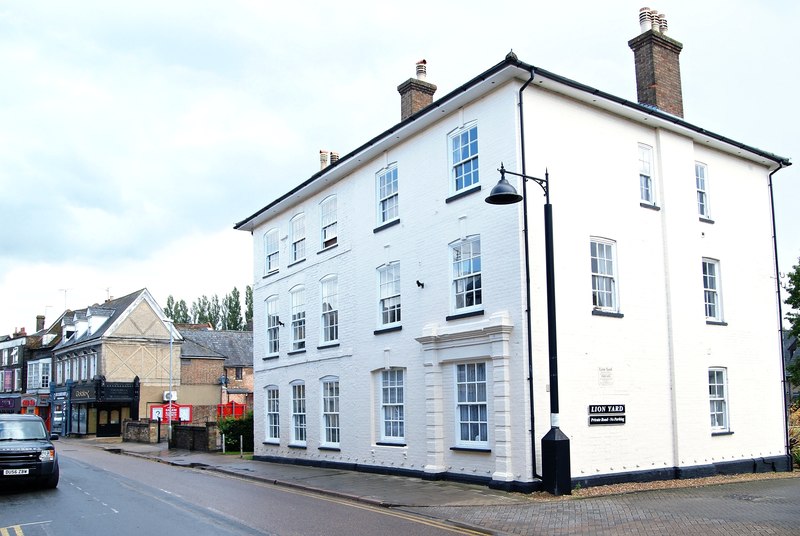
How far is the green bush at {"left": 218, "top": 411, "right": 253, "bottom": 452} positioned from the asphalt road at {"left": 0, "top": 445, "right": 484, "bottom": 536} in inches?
466

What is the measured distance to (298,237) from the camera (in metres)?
26.3

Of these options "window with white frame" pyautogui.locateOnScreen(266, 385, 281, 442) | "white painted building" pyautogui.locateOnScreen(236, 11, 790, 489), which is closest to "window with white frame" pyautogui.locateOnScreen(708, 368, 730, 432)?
"white painted building" pyautogui.locateOnScreen(236, 11, 790, 489)

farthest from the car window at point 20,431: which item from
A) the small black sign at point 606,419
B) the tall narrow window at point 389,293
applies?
the small black sign at point 606,419

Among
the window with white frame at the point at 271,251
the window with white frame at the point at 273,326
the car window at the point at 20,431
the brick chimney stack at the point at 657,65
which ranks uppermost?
the brick chimney stack at the point at 657,65

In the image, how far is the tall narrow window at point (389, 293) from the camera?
2033 cm

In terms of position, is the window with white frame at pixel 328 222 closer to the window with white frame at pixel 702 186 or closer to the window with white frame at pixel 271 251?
the window with white frame at pixel 271 251

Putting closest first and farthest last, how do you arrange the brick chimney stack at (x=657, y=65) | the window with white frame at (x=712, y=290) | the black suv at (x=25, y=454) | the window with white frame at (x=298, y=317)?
the black suv at (x=25, y=454)
the window with white frame at (x=712, y=290)
the brick chimney stack at (x=657, y=65)
the window with white frame at (x=298, y=317)

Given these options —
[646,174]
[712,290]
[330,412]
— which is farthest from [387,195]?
[712,290]

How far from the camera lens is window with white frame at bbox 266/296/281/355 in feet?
89.8

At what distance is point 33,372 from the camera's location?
206ft

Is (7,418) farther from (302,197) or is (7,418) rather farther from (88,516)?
(302,197)

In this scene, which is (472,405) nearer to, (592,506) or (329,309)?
(592,506)

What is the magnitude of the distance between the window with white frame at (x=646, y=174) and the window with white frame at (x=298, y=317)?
38.3ft

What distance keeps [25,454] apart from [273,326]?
1192 centimetres
